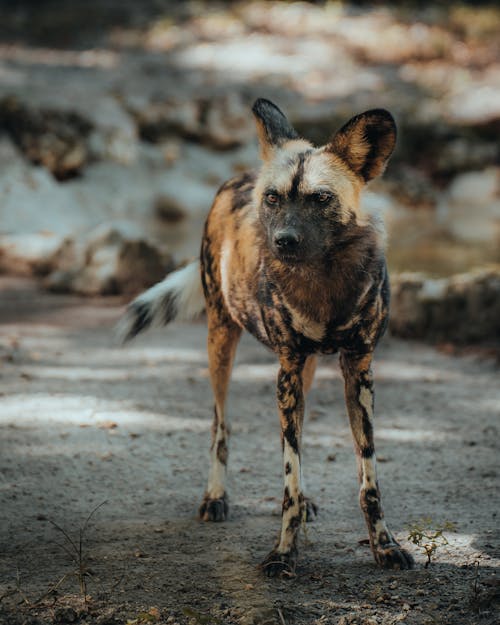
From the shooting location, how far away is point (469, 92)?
42.4 feet

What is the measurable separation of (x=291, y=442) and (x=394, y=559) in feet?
1.69

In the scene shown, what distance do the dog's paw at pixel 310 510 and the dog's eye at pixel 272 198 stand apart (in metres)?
1.22

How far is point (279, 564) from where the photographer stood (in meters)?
2.75

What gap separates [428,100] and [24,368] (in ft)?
30.3

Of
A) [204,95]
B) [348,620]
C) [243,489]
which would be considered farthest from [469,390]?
[204,95]

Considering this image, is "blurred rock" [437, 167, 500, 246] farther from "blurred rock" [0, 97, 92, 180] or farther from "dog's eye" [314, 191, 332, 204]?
"dog's eye" [314, 191, 332, 204]

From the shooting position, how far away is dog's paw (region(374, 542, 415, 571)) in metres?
2.79

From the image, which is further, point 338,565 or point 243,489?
point 243,489

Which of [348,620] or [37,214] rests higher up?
[37,214]

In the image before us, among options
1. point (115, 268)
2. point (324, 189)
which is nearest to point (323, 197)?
point (324, 189)

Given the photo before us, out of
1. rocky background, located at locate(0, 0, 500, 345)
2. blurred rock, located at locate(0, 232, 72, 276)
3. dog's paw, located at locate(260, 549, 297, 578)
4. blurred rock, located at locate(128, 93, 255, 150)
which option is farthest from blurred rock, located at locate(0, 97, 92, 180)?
dog's paw, located at locate(260, 549, 297, 578)

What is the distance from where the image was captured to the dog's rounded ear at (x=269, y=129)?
115 inches

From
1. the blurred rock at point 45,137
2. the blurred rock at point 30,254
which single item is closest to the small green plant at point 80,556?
the blurred rock at point 30,254

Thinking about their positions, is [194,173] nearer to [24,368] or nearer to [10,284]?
[10,284]
